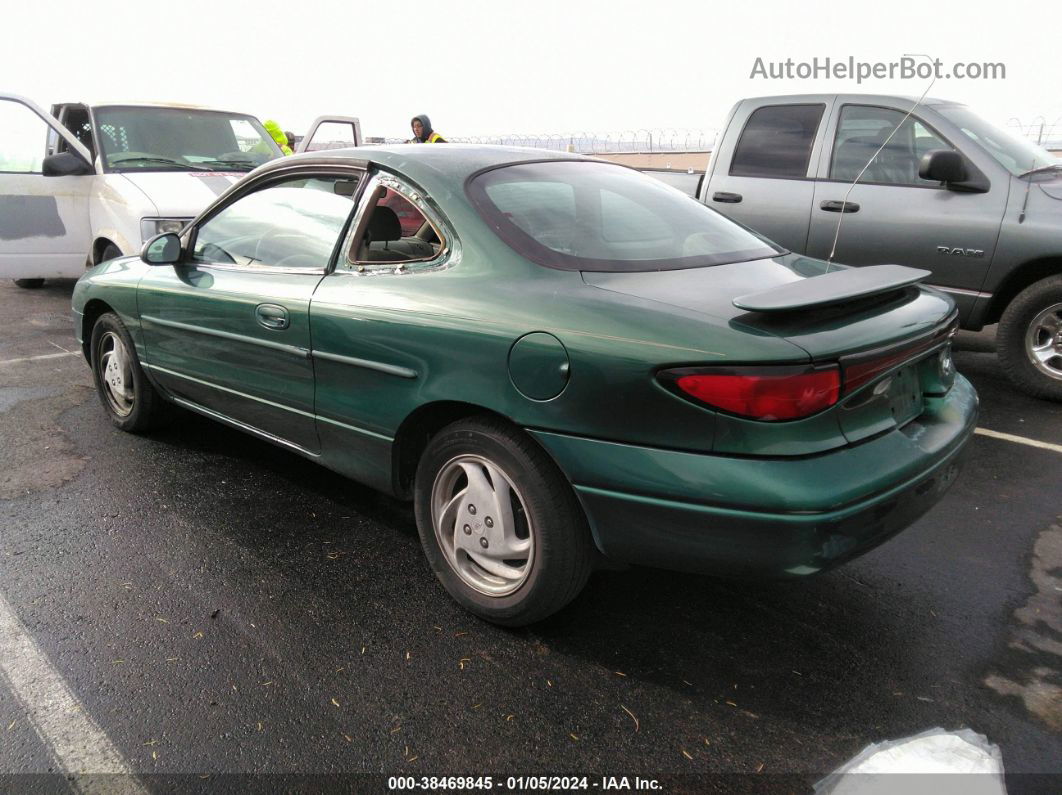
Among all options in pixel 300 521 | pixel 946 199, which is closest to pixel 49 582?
pixel 300 521

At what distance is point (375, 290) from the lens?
2.96 meters

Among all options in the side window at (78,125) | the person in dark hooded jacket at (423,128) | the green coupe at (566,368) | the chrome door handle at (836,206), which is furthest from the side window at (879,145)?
the side window at (78,125)

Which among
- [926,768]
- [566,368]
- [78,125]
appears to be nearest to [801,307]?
[566,368]

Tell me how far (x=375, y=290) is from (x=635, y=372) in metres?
1.11

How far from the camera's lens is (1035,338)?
5262 millimetres

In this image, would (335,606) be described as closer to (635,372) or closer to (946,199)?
(635,372)

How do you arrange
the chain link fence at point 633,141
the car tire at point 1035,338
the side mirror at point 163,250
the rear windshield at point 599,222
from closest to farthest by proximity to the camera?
the rear windshield at point 599,222, the side mirror at point 163,250, the car tire at point 1035,338, the chain link fence at point 633,141

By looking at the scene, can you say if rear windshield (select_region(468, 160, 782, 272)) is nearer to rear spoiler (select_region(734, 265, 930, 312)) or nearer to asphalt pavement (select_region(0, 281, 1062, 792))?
rear spoiler (select_region(734, 265, 930, 312))

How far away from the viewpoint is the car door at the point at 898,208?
209 inches

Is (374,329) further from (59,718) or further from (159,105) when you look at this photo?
(159,105)

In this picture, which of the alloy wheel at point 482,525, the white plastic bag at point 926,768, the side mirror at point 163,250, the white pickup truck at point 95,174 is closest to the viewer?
the white plastic bag at point 926,768

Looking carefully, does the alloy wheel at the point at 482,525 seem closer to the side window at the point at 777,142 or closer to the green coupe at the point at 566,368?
the green coupe at the point at 566,368

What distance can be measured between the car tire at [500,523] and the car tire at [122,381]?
221 cm

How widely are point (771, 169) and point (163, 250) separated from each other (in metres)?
4.30
